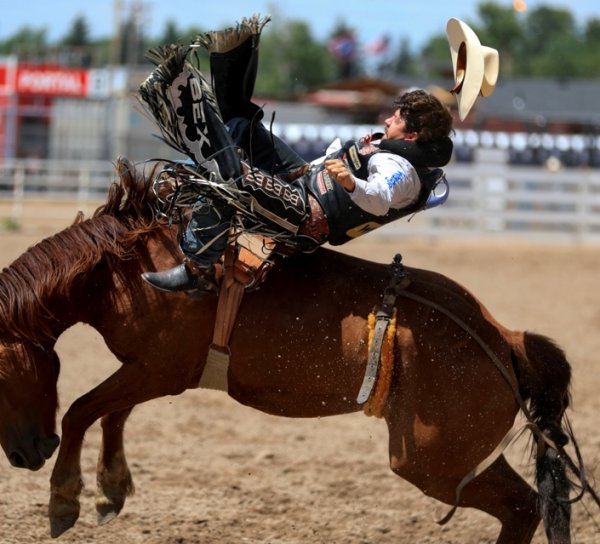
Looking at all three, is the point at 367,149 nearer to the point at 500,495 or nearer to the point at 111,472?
the point at 500,495

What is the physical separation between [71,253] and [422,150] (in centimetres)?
143

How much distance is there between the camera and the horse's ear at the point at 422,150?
13.0 feet

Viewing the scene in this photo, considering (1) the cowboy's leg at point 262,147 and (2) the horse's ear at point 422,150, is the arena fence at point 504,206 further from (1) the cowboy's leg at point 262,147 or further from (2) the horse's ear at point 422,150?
(2) the horse's ear at point 422,150

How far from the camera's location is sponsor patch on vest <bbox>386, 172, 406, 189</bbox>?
12.6 feet

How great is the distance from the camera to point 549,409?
14.2 feet

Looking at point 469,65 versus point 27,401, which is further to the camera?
point 27,401

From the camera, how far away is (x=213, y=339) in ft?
13.2

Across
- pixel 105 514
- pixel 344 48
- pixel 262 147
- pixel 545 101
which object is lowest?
pixel 105 514

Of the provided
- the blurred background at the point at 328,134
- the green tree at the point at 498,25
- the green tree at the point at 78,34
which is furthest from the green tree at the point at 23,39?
the green tree at the point at 498,25

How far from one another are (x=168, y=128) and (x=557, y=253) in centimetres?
1318

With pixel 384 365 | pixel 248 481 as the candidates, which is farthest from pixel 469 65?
pixel 248 481

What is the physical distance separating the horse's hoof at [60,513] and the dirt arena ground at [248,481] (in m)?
0.41

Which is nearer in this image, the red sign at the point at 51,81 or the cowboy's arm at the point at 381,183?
the cowboy's arm at the point at 381,183

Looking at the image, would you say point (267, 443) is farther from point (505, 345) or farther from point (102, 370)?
point (505, 345)
